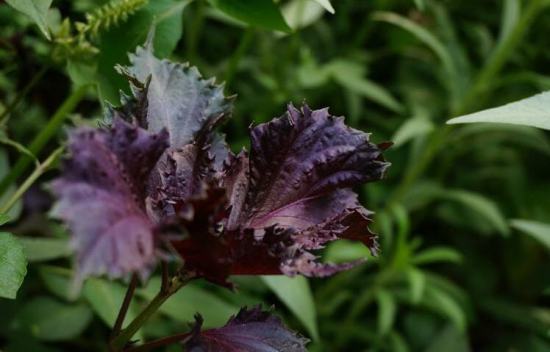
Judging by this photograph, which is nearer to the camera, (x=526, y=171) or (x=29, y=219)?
(x=29, y=219)

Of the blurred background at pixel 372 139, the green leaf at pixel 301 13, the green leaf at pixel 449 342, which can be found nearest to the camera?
the blurred background at pixel 372 139

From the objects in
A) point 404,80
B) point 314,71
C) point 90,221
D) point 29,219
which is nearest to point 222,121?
point 90,221

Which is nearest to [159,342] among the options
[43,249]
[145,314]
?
[145,314]

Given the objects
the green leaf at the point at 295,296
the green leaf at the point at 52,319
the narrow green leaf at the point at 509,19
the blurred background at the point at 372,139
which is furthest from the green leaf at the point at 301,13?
the green leaf at the point at 52,319

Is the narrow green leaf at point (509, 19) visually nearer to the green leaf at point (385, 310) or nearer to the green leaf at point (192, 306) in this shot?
the green leaf at point (385, 310)

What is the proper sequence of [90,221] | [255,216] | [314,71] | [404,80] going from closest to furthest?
[90,221] → [255,216] → [314,71] → [404,80]

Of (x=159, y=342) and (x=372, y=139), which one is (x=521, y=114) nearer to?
(x=159, y=342)

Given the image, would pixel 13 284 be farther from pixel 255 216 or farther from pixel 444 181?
pixel 444 181
